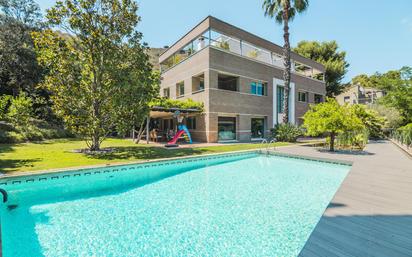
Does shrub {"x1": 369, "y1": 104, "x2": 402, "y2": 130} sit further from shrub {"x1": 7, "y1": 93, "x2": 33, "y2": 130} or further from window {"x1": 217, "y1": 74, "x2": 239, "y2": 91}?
shrub {"x1": 7, "y1": 93, "x2": 33, "y2": 130}

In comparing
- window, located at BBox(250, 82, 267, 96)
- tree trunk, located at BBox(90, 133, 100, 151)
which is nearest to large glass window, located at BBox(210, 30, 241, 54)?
window, located at BBox(250, 82, 267, 96)

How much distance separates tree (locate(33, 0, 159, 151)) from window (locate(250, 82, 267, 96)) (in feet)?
39.5

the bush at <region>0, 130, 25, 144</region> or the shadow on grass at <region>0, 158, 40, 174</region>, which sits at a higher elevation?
the bush at <region>0, 130, 25, 144</region>

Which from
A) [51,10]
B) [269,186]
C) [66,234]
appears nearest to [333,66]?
[269,186]

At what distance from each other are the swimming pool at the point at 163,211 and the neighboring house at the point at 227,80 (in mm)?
9892

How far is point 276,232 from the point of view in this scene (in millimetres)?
3863

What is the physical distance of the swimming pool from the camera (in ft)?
11.5

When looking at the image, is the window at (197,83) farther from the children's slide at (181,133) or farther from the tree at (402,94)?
the tree at (402,94)

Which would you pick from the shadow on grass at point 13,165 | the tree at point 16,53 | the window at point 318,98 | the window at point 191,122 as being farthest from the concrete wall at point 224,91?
the tree at point 16,53

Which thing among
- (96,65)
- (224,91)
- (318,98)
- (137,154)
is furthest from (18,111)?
(318,98)

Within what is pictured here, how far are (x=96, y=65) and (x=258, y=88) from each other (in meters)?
15.5

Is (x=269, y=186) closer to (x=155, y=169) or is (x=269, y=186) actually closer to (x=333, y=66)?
(x=155, y=169)

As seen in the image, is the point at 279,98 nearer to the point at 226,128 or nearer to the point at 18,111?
the point at 226,128

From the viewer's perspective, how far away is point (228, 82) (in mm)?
20234
